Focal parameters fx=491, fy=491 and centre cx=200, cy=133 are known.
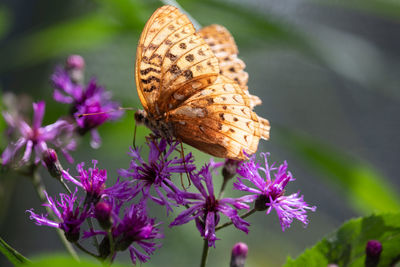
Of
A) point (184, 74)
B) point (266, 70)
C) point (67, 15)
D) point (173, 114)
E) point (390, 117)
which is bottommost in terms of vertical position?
point (173, 114)

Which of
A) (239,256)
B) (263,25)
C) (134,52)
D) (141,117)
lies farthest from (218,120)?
(134,52)

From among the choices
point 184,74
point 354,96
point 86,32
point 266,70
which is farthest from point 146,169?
point 354,96

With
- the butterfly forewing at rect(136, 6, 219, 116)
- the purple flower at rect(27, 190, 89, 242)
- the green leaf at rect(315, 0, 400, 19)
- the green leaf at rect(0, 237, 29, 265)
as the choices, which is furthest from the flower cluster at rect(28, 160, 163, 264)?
the green leaf at rect(315, 0, 400, 19)

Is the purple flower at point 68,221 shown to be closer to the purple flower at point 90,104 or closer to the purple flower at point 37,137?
the purple flower at point 37,137

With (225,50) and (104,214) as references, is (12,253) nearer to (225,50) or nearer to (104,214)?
(104,214)

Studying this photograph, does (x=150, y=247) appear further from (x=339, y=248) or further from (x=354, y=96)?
(x=354, y=96)

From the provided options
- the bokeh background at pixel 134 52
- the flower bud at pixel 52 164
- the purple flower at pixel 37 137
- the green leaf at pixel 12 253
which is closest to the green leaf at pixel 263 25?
the bokeh background at pixel 134 52
